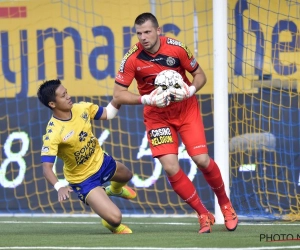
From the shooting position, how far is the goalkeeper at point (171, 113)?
7.72m

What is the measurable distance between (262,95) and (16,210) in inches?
124

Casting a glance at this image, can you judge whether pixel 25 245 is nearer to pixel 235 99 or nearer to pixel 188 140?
pixel 188 140

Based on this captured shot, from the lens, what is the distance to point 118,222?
25.6ft

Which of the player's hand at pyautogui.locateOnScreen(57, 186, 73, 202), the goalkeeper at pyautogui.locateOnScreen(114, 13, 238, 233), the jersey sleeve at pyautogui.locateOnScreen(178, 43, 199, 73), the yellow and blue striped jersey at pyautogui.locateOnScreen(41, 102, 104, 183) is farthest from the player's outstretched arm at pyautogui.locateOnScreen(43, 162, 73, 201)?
the jersey sleeve at pyautogui.locateOnScreen(178, 43, 199, 73)

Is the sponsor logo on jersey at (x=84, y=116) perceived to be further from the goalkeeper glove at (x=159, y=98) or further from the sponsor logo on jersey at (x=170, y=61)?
the sponsor logo on jersey at (x=170, y=61)

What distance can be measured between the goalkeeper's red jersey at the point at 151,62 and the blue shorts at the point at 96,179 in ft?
2.60

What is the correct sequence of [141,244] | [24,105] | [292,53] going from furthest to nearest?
[24,105] < [292,53] < [141,244]

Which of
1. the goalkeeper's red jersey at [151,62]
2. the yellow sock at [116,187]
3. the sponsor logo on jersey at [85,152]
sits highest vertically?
the goalkeeper's red jersey at [151,62]

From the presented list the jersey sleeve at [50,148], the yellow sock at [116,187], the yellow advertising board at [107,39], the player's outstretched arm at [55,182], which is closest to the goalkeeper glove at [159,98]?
the jersey sleeve at [50,148]

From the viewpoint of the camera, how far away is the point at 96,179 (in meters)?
8.12

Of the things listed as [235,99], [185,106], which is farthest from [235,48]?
[185,106]

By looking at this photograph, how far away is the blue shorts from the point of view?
26.4 ft

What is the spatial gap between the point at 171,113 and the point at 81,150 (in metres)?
0.85

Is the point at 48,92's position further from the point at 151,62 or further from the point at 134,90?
the point at 134,90
